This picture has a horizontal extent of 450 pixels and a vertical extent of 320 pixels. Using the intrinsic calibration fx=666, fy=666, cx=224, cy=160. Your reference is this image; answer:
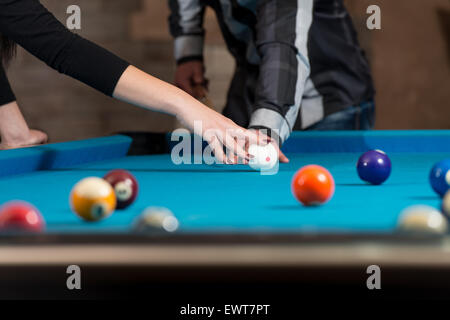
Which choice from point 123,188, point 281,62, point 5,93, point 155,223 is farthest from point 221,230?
point 5,93

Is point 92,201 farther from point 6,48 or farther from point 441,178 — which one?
point 6,48

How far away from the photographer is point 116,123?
5.68 metres

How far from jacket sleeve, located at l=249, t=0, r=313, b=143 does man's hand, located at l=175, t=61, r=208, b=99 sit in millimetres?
798

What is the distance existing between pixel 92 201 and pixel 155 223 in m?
0.24

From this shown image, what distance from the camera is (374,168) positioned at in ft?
5.31

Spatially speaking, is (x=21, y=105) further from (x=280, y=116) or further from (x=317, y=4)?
(x=280, y=116)

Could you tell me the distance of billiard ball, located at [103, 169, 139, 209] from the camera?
1.27m

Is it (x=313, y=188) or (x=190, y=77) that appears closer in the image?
(x=313, y=188)

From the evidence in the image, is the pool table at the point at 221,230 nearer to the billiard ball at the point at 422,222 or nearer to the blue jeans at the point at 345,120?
the billiard ball at the point at 422,222

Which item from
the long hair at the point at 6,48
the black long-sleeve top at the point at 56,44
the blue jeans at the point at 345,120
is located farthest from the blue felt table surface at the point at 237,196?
the blue jeans at the point at 345,120

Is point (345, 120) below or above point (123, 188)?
above

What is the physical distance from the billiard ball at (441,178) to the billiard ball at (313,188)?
243 millimetres

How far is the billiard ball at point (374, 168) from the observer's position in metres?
1.62

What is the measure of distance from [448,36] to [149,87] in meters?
4.45
